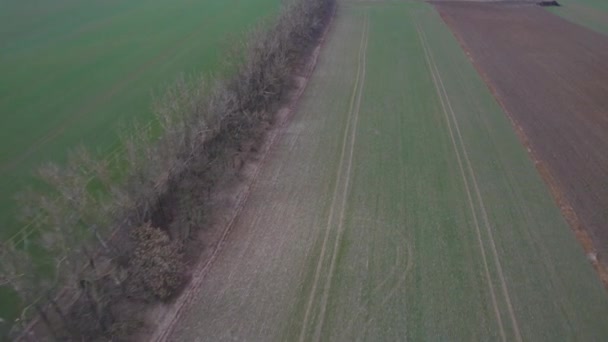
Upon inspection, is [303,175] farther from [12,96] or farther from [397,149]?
[12,96]

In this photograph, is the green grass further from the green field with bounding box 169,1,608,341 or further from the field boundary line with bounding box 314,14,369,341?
the field boundary line with bounding box 314,14,369,341

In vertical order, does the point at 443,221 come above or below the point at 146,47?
below

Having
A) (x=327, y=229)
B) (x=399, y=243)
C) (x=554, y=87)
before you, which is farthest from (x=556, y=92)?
(x=327, y=229)

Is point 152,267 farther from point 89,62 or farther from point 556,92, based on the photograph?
point 556,92

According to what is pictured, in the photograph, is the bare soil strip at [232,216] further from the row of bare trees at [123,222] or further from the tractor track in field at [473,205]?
the tractor track in field at [473,205]

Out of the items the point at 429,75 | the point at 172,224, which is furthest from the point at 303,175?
the point at 429,75

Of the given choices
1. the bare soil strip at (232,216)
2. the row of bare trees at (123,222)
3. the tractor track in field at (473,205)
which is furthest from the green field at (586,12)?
the row of bare trees at (123,222)
